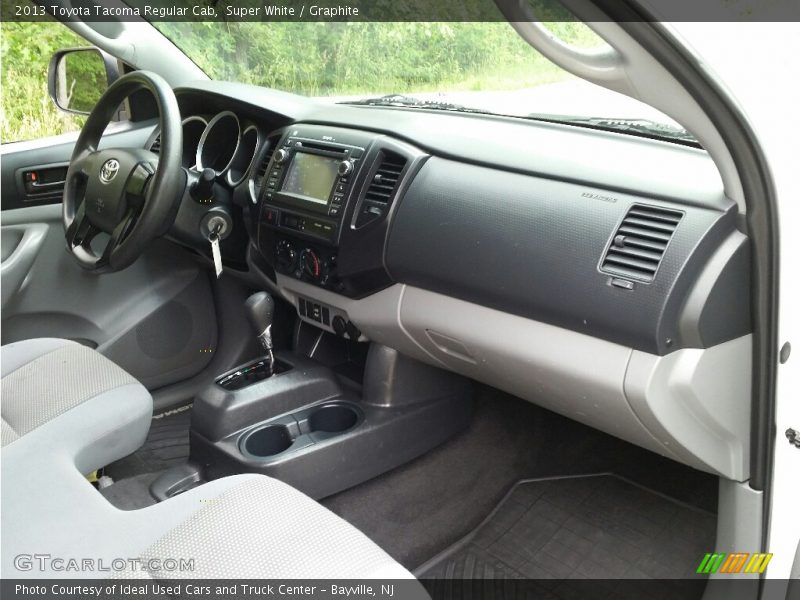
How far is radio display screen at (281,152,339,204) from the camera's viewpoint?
6.53 feet

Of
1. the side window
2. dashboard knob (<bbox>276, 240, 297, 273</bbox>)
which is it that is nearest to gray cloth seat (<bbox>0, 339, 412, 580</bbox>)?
dashboard knob (<bbox>276, 240, 297, 273</bbox>)

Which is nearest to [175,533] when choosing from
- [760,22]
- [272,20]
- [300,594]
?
[300,594]

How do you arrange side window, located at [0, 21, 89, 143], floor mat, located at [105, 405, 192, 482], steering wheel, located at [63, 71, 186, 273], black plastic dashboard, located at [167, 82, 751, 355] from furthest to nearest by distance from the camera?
side window, located at [0, 21, 89, 143] < floor mat, located at [105, 405, 192, 482] < steering wheel, located at [63, 71, 186, 273] < black plastic dashboard, located at [167, 82, 751, 355]

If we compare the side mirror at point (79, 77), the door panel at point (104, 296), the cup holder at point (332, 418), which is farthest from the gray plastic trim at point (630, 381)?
the side mirror at point (79, 77)

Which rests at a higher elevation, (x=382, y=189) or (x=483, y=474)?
(x=382, y=189)

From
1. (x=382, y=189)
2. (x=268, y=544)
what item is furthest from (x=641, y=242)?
(x=268, y=544)

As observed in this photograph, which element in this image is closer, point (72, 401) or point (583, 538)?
point (72, 401)

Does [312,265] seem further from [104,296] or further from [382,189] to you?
[104,296]

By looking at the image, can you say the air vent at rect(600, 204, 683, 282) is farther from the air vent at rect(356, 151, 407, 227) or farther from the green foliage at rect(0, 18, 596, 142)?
the green foliage at rect(0, 18, 596, 142)

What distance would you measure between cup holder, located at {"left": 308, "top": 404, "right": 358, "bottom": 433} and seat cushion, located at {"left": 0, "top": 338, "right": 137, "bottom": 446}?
595 mm

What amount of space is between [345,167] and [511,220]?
54 centimetres

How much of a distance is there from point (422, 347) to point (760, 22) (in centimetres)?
107

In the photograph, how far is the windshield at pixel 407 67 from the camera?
189 centimetres

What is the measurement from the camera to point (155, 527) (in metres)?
1.17
